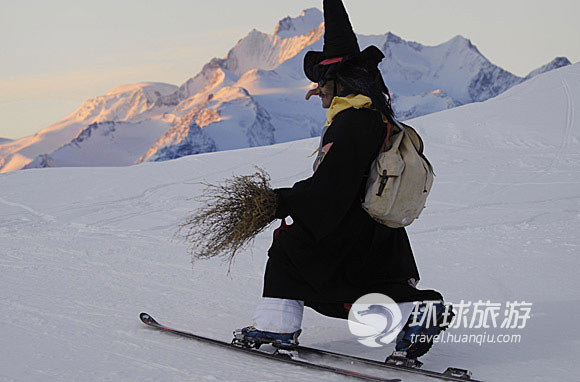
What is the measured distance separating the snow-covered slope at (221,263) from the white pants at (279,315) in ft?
0.56

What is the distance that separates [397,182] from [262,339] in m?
0.92

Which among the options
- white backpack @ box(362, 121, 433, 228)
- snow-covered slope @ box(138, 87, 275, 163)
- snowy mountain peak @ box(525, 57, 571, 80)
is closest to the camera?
white backpack @ box(362, 121, 433, 228)

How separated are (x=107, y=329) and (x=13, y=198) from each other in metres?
6.77

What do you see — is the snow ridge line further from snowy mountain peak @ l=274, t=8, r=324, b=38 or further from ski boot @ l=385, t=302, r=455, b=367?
snowy mountain peak @ l=274, t=8, r=324, b=38

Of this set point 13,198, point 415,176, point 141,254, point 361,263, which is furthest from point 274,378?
point 13,198

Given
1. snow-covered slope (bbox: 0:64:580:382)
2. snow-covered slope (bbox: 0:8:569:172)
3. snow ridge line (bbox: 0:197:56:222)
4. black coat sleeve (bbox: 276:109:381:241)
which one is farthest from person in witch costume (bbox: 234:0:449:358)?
snow-covered slope (bbox: 0:8:569:172)

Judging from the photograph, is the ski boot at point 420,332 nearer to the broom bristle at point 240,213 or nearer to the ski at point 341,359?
the ski at point 341,359

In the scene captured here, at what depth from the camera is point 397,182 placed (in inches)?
110

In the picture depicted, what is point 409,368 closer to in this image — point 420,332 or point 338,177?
point 420,332

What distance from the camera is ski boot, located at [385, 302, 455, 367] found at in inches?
114

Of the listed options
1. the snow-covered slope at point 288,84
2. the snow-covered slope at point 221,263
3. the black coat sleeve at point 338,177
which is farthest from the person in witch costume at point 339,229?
the snow-covered slope at point 288,84

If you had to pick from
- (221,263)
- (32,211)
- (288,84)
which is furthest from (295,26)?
(221,263)

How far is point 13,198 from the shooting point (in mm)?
9570

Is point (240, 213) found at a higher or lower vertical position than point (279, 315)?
higher
